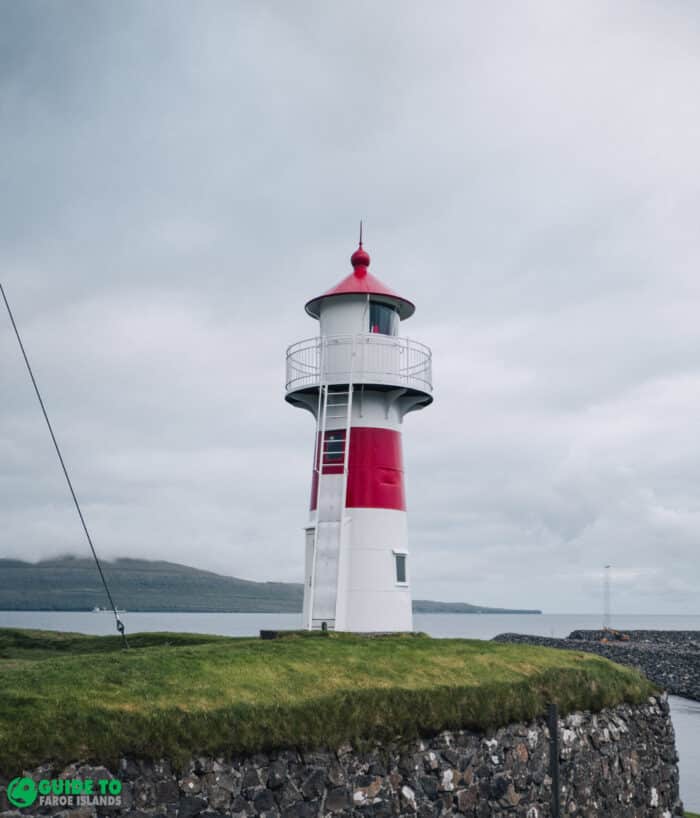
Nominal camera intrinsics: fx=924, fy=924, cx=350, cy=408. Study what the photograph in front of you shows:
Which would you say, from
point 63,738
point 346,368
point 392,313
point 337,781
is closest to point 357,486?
point 346,368

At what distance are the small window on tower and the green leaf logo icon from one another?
13.0 metres

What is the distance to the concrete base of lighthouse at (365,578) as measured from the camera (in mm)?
22375

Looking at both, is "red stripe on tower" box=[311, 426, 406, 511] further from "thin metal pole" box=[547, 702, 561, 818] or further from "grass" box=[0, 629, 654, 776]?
"thin metal pole" box=[547, 702, 561, 818]

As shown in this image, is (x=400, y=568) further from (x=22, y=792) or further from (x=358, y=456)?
(x=22, y=792)

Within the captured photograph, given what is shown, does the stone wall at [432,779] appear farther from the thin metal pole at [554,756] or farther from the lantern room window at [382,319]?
the lantern room window at [382,319]

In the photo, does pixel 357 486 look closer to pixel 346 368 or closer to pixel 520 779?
pixel 346 368

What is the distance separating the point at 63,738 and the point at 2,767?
757 mm

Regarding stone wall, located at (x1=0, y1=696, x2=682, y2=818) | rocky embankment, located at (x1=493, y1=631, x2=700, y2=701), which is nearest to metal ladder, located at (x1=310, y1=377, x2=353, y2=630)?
stone wall, located at (x1=0, y1=696, x2=682, y2=818)

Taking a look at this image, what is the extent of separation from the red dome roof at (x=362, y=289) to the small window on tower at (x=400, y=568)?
21.3ft

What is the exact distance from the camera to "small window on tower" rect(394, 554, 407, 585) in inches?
907

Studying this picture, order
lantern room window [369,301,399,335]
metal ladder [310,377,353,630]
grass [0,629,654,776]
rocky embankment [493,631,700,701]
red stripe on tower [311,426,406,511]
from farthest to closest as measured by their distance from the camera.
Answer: rocky embankment [493,631,700,701] → lantern room window [369,301,399,335] → red stripe on tower [311,426,406,511] → metal ladder [310,377,353,630] → grass [0,629,654,776]

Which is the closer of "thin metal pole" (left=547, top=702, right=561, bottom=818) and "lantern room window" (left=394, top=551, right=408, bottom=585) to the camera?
"thin metal pole" (left=547, top=702, right=561, bottom=818)

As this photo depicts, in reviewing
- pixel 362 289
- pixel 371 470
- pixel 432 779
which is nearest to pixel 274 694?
pixel 432 779

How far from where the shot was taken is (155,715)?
40.1ft
